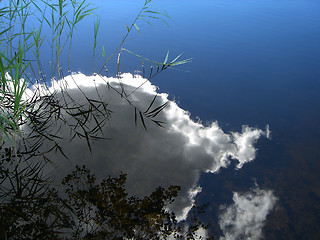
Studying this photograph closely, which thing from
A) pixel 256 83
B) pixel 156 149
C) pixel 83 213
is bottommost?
pixel 83 213

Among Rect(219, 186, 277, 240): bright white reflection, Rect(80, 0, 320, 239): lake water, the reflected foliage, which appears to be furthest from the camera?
Rect(80, 0, 320, 239): lake water

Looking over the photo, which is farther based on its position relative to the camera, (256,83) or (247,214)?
(256,83)

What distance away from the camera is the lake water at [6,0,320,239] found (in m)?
1.97

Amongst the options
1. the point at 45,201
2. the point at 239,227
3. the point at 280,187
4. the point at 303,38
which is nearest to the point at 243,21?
the point at 303,38

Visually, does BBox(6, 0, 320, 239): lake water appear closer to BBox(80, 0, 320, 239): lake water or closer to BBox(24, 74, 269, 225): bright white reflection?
BBox(80, 0, 320, 239): lake water

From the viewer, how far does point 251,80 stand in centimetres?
336

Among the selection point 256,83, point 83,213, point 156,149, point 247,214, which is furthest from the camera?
point 256,83

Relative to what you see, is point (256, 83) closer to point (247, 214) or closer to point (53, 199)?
point (247, 214)

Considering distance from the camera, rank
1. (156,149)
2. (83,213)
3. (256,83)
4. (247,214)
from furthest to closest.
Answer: (256,83) < (156,149) < (247,214) < (83,213)

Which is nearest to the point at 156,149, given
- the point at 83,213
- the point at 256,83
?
the point at 83,213

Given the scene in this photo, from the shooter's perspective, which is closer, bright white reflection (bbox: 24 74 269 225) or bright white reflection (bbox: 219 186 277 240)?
bright white reflection (bbox: 219 186 277 240)

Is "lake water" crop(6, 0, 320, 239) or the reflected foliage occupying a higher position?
"lake water" crop(6, 0, 320, 239)

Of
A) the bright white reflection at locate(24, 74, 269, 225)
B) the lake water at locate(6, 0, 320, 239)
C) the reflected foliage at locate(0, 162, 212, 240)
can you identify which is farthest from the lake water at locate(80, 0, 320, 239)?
the reflected foliage at locate(0, 162, 212, 240)

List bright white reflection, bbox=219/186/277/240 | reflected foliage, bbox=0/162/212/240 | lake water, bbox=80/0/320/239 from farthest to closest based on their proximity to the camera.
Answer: lake water, bbox=80/0/320/239, bright white reflection, bbox=219/186/277/240, reflected foliage, bbox=0/162/212/240
